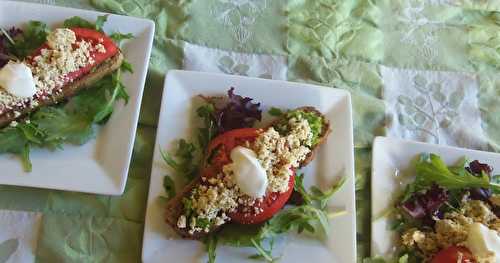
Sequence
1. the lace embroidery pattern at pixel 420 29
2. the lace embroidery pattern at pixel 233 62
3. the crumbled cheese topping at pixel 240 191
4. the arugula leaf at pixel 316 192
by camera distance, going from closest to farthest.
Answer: the crumbled cheese topping at pixel 240 191, the arugula leaf at pixel 316 192, the lace embroidery pattern at pixel 233 62, the lace embroidery pattern at pixel 420 29

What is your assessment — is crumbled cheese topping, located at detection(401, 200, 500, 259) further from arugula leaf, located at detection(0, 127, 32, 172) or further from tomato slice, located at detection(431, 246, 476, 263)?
arugula leaf, located at detection(0, 127, 32, 172)

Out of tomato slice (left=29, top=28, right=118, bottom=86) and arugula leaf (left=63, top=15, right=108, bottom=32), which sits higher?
arugula leaf (left=63, top=15, right=108, bottom=32)

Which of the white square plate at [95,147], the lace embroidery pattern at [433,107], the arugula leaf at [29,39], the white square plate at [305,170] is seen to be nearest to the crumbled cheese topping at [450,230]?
the white square plate at [305,170]

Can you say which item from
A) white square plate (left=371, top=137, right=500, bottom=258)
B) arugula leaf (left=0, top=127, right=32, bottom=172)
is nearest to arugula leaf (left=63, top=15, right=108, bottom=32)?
arugula leaf (left=0, top=127, right=32, bottom=172)

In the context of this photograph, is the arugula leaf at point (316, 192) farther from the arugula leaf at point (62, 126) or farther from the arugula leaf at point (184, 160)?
the arugula leaf at point (62, 126)

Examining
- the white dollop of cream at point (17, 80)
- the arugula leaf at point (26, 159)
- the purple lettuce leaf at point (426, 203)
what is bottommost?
the purple lettuce leaf at point (426, 203)

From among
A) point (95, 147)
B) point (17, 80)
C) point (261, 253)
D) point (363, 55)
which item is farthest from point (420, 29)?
point (17, 80)
